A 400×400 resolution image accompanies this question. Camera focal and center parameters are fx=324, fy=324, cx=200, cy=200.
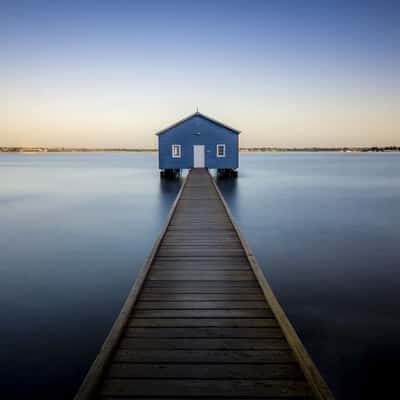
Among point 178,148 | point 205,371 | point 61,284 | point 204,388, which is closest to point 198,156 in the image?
point 178,148

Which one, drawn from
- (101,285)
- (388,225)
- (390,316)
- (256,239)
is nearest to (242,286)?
(390,316)

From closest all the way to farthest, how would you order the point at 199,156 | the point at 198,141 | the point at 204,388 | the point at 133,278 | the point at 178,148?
the point at 204,388 → the point at 133,278 → the point at 198,141 → the point at 178,148 → the point at 199,156

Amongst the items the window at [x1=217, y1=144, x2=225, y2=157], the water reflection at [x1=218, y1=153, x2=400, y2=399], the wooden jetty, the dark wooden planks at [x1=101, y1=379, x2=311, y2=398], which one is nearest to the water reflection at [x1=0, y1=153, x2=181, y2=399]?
the wooden jetty

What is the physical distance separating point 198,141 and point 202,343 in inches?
856

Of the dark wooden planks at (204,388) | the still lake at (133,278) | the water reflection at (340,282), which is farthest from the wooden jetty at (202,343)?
the water reflection at (340,282)

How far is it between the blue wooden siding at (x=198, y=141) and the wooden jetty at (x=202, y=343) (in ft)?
63.8

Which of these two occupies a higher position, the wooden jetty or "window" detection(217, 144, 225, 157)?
"window" detection(217, 144, 225, 157)

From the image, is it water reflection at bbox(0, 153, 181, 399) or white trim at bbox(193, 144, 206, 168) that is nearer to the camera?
water reflection at bbox(0, 153, 181, 399)

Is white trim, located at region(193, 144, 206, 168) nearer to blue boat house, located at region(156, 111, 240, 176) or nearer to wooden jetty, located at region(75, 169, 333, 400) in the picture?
blue boat house, located at region(156, 111, 240, 176)

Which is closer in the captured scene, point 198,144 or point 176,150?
point 198,144

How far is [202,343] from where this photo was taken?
319cm

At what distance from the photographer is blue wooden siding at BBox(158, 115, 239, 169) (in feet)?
78.8

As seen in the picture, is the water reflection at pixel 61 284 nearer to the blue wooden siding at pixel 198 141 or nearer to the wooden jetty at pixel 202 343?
the wooden jetty at pixel 202 343

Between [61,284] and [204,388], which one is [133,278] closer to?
[61,284]
